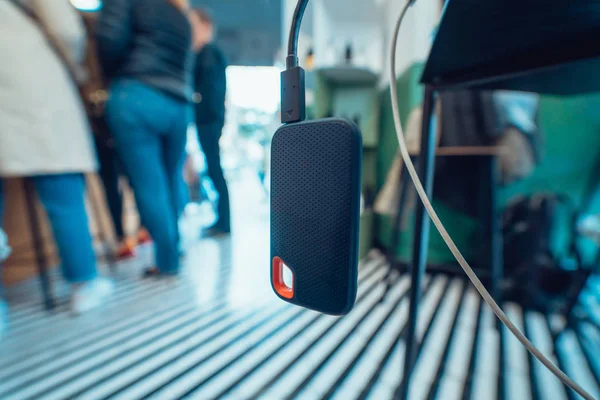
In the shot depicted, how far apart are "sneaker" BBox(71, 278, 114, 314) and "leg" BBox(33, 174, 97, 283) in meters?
0.04

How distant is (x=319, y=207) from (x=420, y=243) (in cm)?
30

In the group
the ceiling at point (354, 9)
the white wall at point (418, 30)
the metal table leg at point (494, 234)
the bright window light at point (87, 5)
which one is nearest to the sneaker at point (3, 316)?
the bright window light at point (87, 5)

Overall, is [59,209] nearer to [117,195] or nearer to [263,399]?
[117,195]

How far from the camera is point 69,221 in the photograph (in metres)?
0.80

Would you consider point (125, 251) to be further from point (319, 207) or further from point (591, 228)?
point (591, 228)

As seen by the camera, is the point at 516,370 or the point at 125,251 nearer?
the point at 516,370

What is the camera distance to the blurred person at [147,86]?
0.88 metres

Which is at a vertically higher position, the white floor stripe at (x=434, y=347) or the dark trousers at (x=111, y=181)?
the dark trousers at (x=111, y=181)

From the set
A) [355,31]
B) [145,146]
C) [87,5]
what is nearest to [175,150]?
[145,146]

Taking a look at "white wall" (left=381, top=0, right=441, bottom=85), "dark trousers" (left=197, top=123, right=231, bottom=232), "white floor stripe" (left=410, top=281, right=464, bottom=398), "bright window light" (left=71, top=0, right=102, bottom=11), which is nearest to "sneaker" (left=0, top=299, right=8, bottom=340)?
"dark trousers" (left=197, top=123, right=231, bottom=232)

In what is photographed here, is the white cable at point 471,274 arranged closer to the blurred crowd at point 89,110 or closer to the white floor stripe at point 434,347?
the white floor stripe at point 434,347

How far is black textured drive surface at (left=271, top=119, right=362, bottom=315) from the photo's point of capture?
0.23 meters

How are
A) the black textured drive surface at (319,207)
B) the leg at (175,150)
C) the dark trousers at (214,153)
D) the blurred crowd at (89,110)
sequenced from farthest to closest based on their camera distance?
the dark trousers at (214,153) → the leg at (175,150) → the blurred crowd at (89,110) → the black textured drive surface at (319,207)

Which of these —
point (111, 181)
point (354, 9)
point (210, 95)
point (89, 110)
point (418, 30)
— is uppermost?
point (354, 9)
